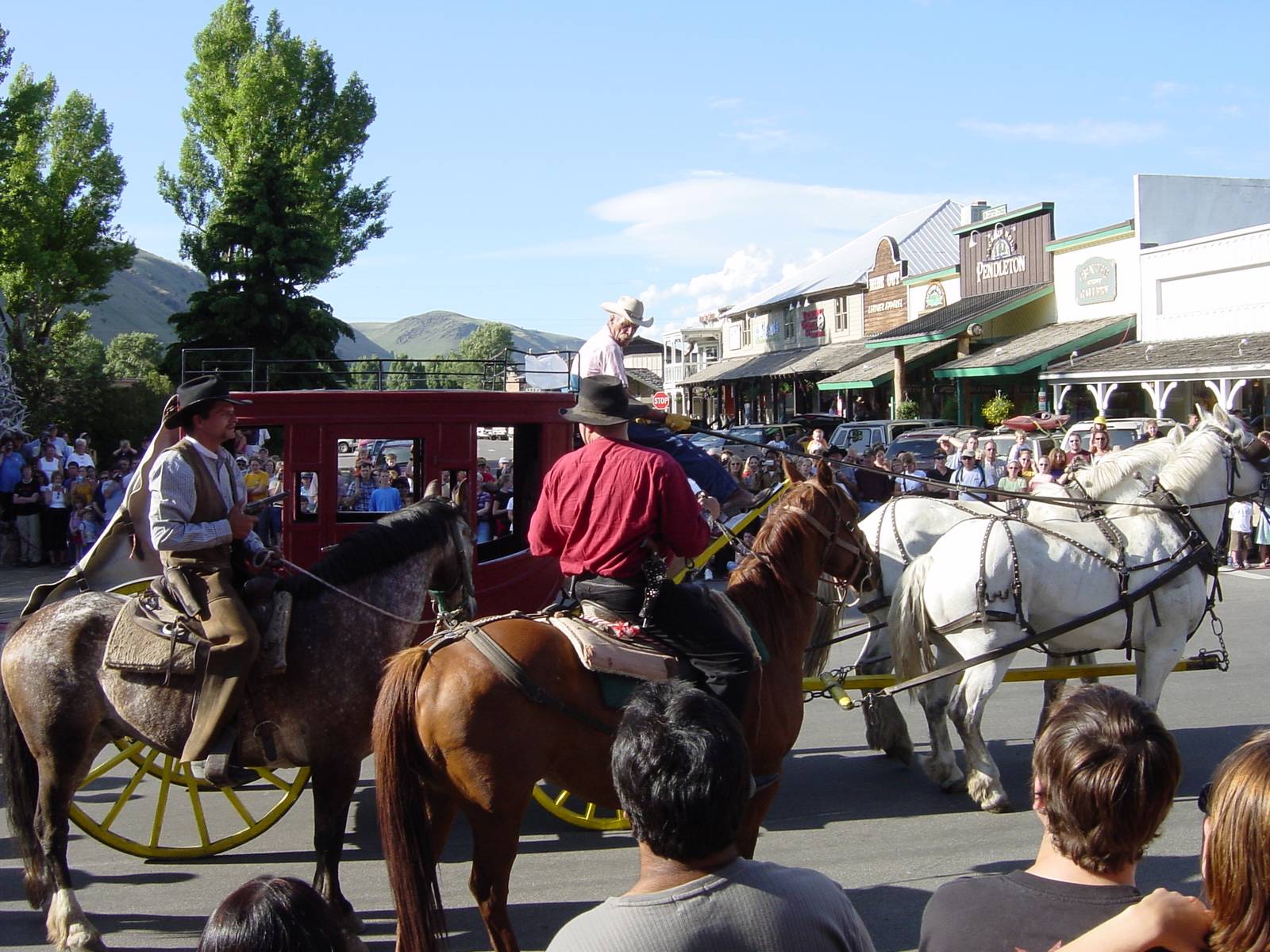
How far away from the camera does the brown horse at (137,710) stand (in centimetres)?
489

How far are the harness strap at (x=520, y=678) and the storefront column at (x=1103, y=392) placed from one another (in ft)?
77.4

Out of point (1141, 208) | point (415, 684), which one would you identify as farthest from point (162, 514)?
point (1141, 208)

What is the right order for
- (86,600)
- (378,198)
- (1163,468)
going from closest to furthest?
(86,600)
(1163,468)
(378,198)

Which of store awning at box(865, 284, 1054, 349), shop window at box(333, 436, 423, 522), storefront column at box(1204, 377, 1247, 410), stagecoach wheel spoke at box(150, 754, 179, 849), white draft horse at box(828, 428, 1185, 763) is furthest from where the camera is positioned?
store awning at box(865, 284, 1054, 349)

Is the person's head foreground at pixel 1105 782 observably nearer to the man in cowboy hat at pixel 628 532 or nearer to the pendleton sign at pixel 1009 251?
the man in cowboy hat at pixel 628 532

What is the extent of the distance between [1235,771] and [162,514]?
4225 mm

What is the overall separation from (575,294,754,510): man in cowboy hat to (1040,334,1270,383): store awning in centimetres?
1820

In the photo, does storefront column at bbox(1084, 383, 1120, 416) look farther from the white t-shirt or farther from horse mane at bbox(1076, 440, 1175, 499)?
the white t-shirt

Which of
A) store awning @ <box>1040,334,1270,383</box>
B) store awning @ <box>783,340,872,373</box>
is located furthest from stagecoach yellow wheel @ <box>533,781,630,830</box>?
store awning @ <box>783,340,872,373</box>

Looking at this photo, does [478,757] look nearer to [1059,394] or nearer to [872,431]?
[872,431]

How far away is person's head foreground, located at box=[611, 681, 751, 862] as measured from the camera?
225 cm

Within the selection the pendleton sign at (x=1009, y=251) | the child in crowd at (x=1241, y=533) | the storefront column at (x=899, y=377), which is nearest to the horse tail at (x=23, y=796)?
the child in crowd at (x=1241, y=533)

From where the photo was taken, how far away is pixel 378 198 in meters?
40.9

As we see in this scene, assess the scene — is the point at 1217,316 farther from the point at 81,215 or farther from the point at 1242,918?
the point at 81,215
